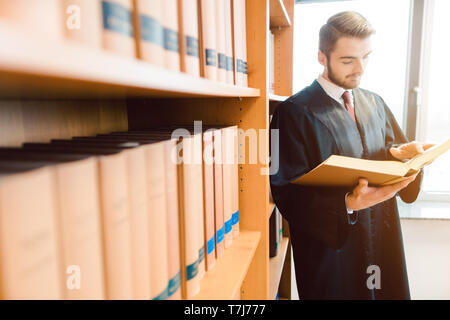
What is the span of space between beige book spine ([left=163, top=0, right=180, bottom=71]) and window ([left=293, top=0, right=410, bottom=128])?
1816mm

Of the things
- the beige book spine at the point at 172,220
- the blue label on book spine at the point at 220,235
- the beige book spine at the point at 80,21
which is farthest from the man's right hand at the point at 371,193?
the beige book spine at the point at 80,21

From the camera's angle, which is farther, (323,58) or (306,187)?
(323,58)

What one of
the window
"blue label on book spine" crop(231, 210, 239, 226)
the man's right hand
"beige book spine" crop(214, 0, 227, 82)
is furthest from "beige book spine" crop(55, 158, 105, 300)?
the window

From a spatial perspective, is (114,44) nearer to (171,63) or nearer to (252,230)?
(171,63)

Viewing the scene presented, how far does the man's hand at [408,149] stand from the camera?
138 centimetres

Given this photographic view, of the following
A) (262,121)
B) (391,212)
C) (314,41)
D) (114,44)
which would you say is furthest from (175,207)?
(314,41)

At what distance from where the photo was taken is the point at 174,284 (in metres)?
0.54

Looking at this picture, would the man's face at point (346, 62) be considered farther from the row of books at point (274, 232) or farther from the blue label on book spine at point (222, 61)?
the blue label on book spine at point (222, 61)

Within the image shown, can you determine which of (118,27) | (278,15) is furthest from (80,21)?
(278,15)

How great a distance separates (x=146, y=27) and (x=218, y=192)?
43 centimetres

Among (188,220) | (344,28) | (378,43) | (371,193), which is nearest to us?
(188,220)

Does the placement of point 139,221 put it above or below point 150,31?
below

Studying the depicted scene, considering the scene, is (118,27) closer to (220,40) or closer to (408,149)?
(220,40)
